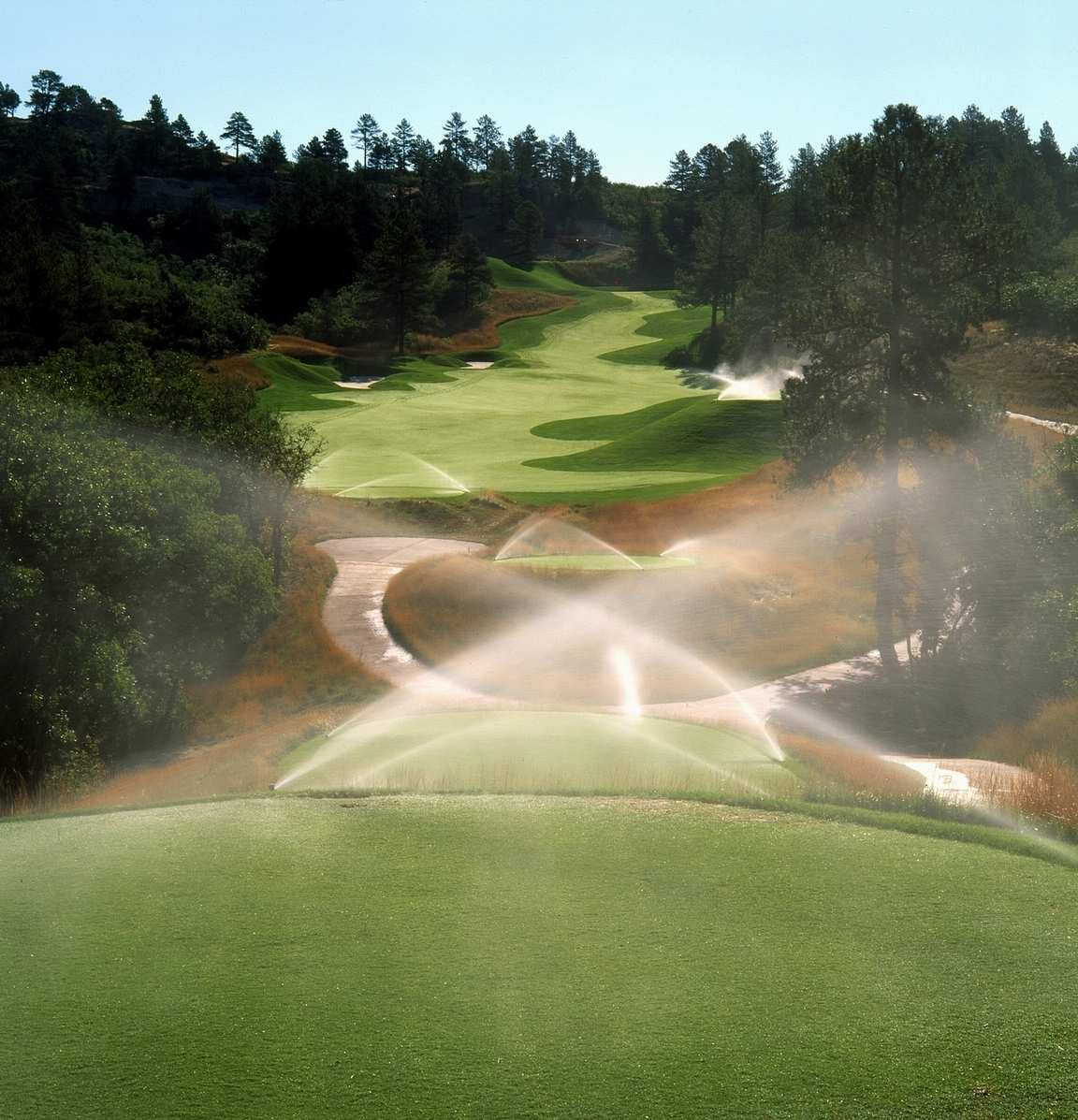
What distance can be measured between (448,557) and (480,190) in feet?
473

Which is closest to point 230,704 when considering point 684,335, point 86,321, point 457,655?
point 457,655

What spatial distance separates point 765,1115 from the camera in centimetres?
514

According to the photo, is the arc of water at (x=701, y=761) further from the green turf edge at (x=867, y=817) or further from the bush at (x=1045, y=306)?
the bush at (x=1045, y=306)

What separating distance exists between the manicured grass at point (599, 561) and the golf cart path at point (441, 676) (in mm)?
3627

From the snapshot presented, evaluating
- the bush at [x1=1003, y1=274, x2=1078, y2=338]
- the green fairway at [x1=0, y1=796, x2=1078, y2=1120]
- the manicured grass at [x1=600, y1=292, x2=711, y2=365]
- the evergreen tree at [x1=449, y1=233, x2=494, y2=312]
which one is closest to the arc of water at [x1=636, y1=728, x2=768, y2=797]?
the green fairway at [x1=0, y1=796, x2=1078, y2=1120]

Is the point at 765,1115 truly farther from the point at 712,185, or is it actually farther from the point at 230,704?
the point at 712,185

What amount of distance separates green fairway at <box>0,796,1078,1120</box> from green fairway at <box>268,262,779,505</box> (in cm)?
3190

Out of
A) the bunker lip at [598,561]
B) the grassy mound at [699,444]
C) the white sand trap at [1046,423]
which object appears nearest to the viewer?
the bunker lip at [598,561]

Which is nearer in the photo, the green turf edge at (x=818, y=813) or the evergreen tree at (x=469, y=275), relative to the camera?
the green turf edge at (x=818, y=813)

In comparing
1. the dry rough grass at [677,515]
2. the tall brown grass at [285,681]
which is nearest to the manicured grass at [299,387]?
the dry rough grass at [677,515]

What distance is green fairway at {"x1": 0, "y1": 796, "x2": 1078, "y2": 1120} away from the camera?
17.6 feet

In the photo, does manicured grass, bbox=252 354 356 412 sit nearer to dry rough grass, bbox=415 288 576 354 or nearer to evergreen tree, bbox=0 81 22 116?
dry rough grass, bbox=415 288 576 354

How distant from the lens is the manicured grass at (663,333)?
298 ft

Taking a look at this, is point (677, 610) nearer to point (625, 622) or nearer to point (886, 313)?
point (625, 622)
